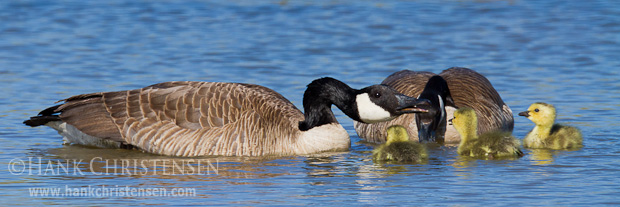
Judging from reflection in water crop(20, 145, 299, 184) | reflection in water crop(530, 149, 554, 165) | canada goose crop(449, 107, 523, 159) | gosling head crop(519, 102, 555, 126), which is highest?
gosling head crop(519, 102, 555, 126)

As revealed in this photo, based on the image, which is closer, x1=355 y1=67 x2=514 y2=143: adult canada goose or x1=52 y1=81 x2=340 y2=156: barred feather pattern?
x1=52 y1=81 x2=340 y2=156: barred feather pattern

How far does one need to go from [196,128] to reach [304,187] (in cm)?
206

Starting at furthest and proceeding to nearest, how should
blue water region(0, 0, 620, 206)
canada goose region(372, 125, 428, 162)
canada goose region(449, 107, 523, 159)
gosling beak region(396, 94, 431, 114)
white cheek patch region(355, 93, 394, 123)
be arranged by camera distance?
white cheek patch region(355, 93, 394, 123) → gosling beak region(396, 94, 431, 114) → canada goose region(449, 107, 523, 159) → canada goose region(372, 125, 428, 162) → blue water region(0, 0, 620, 206)

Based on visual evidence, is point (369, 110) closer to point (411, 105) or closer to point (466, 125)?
point (411, 105)

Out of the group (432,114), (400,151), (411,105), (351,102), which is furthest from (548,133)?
(351,102)

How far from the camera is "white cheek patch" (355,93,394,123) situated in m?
10.1

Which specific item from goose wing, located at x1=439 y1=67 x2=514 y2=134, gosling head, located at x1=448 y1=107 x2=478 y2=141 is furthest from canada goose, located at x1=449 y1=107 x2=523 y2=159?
goose wing, located at x1=439 y1=67 x2=514 y2=134

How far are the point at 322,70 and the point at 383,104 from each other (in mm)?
5182

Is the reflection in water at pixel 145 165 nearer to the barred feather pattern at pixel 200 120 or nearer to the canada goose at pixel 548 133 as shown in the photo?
the barred feather pattern at pixel 200 120

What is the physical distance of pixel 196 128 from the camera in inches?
397

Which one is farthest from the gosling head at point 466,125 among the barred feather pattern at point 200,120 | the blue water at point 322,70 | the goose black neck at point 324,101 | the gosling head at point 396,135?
the barred feather pattern at point 200,120

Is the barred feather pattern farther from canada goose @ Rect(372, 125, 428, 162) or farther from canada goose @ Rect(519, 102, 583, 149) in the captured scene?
canada goose @ Rect(519, 102, 583, 149)

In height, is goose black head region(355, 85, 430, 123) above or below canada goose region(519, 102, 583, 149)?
above

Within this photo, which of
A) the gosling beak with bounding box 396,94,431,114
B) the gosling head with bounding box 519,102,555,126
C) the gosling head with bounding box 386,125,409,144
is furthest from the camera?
the gosling head with bounding box 519,102,555,126
